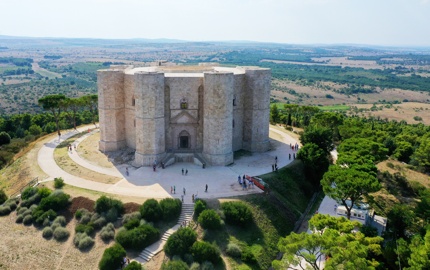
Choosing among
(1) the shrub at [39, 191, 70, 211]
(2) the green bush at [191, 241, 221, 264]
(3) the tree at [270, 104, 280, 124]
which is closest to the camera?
(2) the green bush at [191, 241, 221, 264]

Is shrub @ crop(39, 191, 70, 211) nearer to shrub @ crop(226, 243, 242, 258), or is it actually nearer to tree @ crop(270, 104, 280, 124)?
shrub @ crop(226, 243, 242, 258)

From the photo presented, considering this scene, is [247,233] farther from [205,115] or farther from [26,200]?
[26,200]

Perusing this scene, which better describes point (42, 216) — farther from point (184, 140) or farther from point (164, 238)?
point (184, 140)

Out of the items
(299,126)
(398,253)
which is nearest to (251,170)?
(398,253)

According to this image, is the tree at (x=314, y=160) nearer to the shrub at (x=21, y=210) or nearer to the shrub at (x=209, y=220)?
the shrub at (x=209, y=220)

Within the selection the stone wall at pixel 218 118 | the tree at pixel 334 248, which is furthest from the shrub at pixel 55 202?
the tree at pixel 334 248

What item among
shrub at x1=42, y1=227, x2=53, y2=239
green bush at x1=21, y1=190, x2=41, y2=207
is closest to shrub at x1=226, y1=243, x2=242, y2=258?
shrub at x1=42, y1=227, x2=53, y2=239
